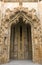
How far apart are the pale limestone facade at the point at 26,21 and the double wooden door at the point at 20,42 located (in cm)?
88

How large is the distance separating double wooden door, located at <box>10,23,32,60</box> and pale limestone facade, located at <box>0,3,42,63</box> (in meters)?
0.88

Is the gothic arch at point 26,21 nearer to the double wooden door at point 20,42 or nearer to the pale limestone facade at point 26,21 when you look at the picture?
the pale limestone facade at point 26,21

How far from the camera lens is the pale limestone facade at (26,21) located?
20.8 feet

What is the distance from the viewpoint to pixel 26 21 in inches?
259

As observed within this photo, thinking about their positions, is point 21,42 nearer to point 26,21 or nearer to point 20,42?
point 20,42

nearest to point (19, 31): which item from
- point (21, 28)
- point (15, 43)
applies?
point (21, 28)

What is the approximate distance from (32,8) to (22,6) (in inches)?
18.9

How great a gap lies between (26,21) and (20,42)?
1318mm

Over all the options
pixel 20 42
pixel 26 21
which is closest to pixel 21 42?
pixel 20 42

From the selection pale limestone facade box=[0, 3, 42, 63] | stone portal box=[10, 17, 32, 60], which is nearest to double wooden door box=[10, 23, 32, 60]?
stone portal box=[10, 17, 32, 60]

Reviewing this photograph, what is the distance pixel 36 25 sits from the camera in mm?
6543

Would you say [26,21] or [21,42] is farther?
[21,42]

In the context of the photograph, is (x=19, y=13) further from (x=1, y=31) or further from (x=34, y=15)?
(x=1, y=31)

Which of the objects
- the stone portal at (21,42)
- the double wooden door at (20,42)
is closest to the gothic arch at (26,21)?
the stone portal at (21,42)
